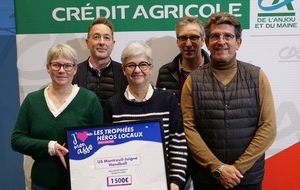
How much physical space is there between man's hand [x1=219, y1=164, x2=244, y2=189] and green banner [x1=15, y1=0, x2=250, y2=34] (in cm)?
121

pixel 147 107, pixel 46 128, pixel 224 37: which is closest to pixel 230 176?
pixel 147 107

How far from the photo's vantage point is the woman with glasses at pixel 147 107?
5.94 ft

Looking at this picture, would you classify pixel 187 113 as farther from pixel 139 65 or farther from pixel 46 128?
pixel 46 128

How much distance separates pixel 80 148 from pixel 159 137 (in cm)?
39

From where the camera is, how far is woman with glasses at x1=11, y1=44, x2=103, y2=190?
1.81 meters

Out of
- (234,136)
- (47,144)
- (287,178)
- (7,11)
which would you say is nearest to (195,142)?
(234,136)

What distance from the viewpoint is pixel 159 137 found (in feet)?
5.75

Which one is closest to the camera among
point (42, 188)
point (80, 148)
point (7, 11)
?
point (80, 148)

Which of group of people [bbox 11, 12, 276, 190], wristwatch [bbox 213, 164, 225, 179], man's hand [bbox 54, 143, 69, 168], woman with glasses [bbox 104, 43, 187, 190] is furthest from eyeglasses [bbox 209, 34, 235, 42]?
man's hand [bbox 54, 143, 69, 168]

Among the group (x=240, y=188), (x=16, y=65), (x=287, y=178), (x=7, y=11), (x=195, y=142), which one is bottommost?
(x=287, y=178)

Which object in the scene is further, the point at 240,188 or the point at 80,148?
the point at 240,188

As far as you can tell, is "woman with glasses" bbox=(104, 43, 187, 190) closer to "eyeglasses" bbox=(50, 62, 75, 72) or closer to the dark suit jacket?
"eyeglasses" bbox=(50, 62, 75, 72)

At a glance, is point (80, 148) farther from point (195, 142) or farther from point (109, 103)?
point (195, 142)

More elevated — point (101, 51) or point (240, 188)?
point (101, 51)
